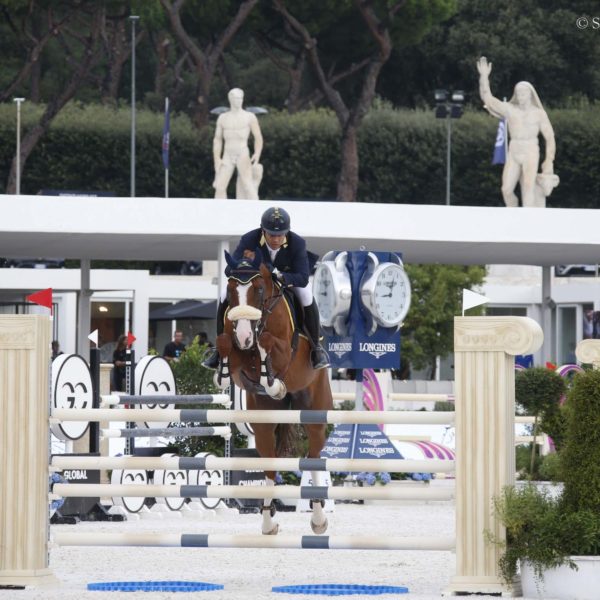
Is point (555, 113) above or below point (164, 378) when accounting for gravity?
above

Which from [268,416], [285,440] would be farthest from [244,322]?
[285,440]

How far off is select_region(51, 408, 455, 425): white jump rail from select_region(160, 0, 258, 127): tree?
37.3 metres

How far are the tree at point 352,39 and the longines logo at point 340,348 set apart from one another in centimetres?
2846

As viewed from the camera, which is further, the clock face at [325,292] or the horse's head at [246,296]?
the clock face at [325,292]

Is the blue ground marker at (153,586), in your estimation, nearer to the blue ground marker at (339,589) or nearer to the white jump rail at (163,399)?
the blue ground marker at (339,589)

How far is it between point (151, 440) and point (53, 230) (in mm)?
4742

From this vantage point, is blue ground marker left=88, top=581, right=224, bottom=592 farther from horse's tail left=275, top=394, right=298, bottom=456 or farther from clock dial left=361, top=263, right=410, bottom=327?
clock dial left=361, top=263, right=410, bottom=327

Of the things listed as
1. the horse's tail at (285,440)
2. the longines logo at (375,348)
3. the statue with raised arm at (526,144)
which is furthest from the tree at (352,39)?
the horse's tail at (285,440)

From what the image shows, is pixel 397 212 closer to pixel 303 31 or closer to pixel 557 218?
pixel 557 218

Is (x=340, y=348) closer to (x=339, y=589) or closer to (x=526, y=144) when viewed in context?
(x=339, y=589)

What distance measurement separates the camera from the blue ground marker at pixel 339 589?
6.84 meters

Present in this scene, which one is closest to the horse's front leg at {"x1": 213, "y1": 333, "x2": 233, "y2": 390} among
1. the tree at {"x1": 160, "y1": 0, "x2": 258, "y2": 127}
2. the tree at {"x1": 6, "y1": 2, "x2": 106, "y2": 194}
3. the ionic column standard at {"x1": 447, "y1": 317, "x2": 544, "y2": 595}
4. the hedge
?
the ionic column standard at {"x1": 447, "y1": 317, "x2": 544, "y2": 595}

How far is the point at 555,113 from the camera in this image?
48.0 meters

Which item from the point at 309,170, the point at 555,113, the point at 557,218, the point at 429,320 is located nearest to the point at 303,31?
the point at 309,170
